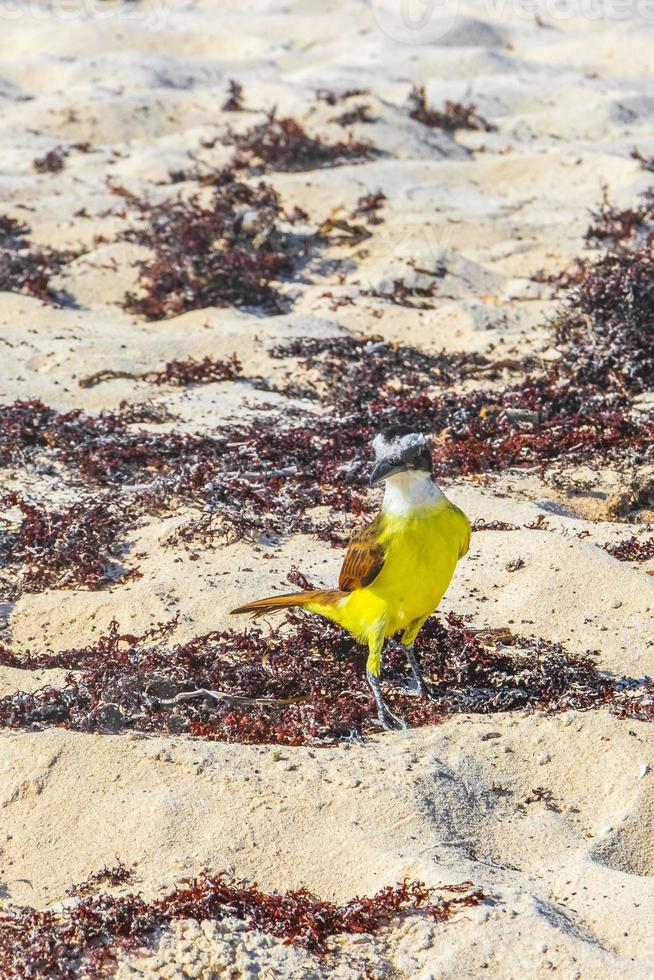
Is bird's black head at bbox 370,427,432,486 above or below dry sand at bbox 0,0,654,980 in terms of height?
above

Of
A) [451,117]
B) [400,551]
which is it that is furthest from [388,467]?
[451,117]

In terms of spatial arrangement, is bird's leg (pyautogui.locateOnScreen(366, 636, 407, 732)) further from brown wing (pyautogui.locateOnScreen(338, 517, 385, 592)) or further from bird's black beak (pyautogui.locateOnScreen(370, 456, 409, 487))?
bird's black beak (pyautogui.locateOnScreen(370, 456, 409, 487))

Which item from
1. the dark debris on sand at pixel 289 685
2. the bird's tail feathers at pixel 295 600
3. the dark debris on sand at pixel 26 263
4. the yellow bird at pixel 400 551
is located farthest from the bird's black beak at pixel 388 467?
the dark debris on sand at pixel 26 263

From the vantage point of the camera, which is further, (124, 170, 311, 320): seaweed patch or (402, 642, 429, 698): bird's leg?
(124, 170, 311, 320): seaweed patch

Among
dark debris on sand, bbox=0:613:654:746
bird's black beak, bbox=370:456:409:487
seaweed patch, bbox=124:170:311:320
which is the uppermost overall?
bird's black beak, bbox=370:456:409:487

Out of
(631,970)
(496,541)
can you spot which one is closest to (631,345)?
(496,541)

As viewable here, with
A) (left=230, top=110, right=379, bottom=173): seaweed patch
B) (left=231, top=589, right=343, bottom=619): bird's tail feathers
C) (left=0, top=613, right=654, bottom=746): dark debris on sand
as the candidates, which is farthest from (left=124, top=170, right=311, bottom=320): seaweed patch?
(left=231, top=589, right=343, bottom=619): bird's tail feathers

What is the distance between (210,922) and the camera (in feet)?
10.2

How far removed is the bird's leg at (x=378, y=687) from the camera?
4.07 meters

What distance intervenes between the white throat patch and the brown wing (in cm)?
10

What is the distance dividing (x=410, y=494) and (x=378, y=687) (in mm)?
749

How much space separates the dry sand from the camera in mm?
3252

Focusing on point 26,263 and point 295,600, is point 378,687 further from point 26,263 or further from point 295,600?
point 26,263

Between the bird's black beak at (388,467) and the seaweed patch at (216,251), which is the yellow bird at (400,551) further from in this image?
the seaweed patch at (216,251)
